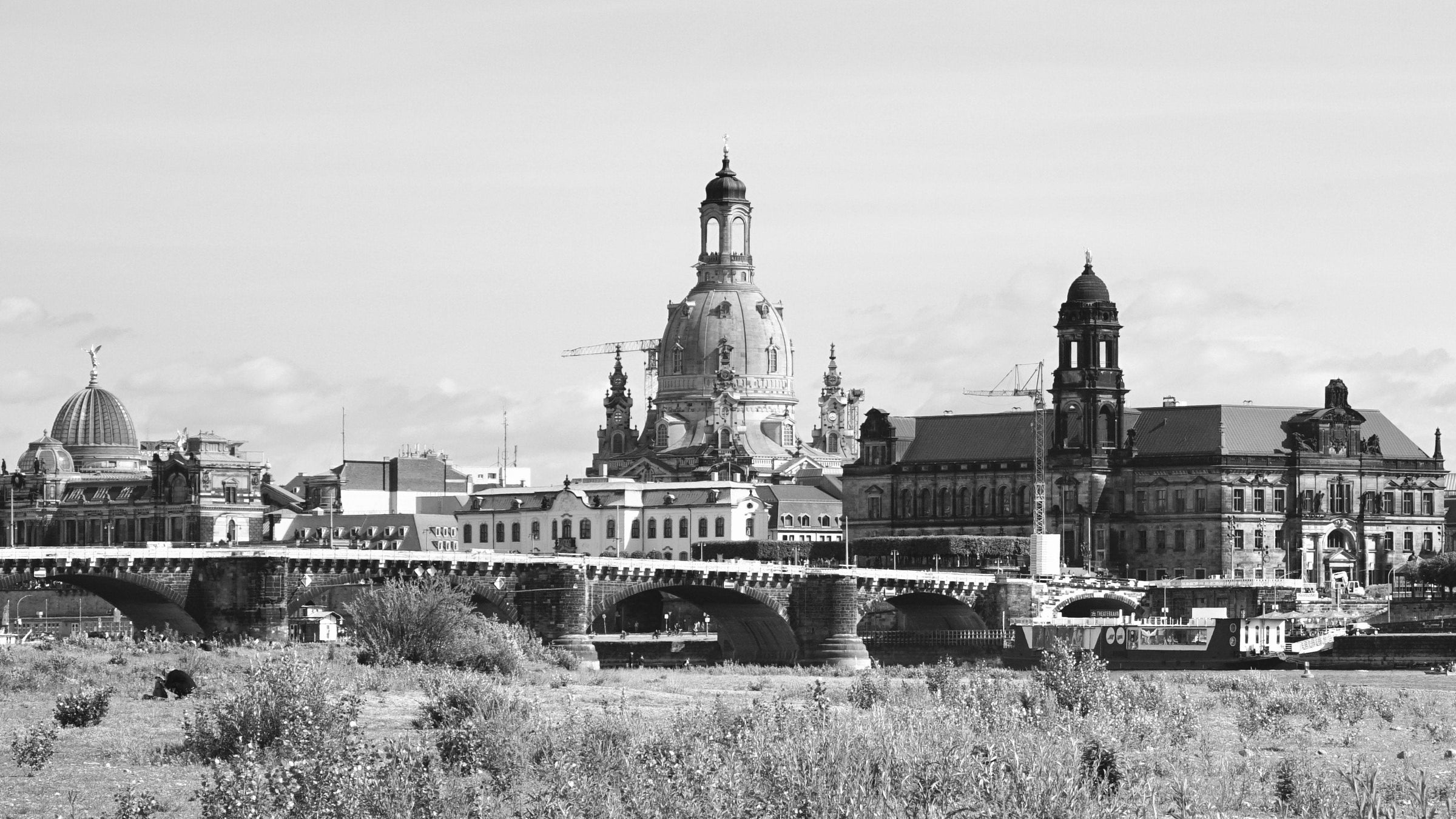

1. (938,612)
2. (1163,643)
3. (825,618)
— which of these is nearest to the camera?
(825,618)

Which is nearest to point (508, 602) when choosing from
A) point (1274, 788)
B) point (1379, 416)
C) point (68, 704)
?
point (68, 704)

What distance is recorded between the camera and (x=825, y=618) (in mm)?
103938

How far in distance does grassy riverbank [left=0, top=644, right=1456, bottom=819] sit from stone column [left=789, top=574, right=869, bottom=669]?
41.5 m

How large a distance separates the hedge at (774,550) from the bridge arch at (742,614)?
4187cm

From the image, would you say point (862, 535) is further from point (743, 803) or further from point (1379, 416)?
point (743, 803)

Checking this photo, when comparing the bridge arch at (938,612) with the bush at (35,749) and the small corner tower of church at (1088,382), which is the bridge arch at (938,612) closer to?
the small corner tower of church at (1088,382)

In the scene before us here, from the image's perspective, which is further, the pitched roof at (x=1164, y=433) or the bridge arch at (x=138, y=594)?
the pitched roof at (x=1164, y=433)

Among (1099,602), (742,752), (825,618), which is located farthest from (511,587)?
(742,752)

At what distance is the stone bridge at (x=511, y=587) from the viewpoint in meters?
89.1

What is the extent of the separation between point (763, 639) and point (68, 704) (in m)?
64.8

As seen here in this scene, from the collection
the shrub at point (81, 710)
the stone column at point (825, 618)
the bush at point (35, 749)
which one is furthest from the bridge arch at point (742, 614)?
the bush at point (35, 749)

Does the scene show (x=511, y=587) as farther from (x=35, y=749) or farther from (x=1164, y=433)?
(x=1164, y=433)

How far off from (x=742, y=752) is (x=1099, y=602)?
106176mm

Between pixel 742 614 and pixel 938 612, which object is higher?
pixel 938 612
